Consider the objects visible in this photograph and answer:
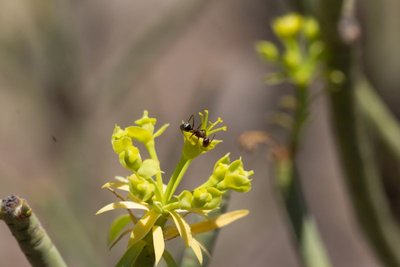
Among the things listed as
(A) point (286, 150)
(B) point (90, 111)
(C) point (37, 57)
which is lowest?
(A) point (286, 150)

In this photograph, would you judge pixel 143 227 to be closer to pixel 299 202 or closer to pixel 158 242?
pixel 158 242

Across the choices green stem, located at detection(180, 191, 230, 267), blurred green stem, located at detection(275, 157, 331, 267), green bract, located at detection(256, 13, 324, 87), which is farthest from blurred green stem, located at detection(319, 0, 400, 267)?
green stem, located at detection(180, 191, 230, 267)

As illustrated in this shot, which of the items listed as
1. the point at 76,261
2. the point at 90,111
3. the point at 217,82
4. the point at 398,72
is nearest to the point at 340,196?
the point at 398,72

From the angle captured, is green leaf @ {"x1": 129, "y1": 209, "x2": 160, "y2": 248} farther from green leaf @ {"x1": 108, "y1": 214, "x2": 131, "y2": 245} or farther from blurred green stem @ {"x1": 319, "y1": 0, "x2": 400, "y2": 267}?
blurred green stem @ {"x1": 319, "y1": 0, "x2": 400, "y2": 267}

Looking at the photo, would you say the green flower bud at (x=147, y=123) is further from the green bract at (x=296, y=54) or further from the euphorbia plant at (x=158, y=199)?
the green bract at (x=296, y=54)

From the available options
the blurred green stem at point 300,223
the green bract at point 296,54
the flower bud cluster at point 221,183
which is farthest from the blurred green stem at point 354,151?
the flower bud cluster at point 221,183

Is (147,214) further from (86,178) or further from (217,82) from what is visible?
(217,82)

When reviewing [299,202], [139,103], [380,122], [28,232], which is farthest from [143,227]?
[139,103]
